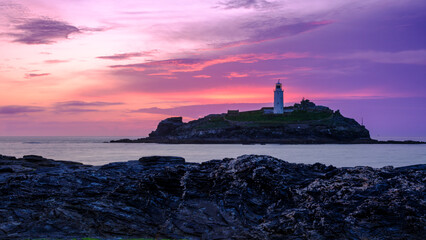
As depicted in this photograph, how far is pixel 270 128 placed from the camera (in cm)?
15112

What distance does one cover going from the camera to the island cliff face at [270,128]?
14712 cm

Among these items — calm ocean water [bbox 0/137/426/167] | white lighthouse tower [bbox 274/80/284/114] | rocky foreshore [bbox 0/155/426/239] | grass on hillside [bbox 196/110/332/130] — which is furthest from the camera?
white lighthouse tower [bbox 274/80/284/114]

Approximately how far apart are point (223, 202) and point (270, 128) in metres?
133

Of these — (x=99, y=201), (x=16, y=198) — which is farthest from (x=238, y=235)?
(x=16, y=198)

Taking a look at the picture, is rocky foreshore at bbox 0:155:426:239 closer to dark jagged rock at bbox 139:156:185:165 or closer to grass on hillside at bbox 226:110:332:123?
dark jagged rock at bbox 139:156:185:165

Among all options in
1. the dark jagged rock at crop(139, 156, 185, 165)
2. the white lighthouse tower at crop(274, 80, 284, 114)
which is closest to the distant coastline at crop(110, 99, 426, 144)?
the white lighthouse tower at crop(274, 80, 284, 114)

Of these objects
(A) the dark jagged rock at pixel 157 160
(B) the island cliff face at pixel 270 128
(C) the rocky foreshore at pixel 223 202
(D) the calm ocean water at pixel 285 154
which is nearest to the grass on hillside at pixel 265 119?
(B) the island cliff face at pixel 270 128

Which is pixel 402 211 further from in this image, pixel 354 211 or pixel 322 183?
pixel 322 183

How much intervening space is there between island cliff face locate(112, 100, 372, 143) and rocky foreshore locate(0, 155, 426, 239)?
122m

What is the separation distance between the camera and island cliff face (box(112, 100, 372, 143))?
483ft

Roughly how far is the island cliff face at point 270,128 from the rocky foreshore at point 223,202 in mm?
121629

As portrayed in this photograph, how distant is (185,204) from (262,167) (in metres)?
5.59

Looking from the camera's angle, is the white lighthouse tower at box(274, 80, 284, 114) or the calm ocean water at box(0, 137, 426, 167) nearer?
the calm ocean water at box(0, 137, 426, 167)

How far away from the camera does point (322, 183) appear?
21.7 m
